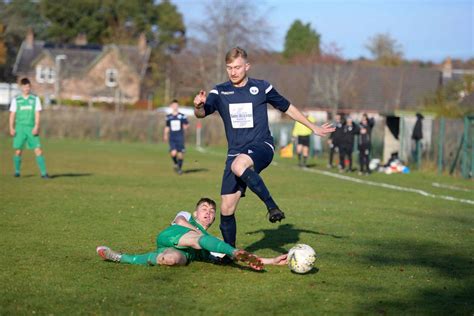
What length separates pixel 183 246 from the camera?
27.5 feet

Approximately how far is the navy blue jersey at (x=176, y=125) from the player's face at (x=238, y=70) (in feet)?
52.2

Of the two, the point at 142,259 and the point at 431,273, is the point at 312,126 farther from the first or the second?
the point at 142,259

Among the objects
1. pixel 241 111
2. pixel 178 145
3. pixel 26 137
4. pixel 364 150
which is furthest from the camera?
pixel 364 150

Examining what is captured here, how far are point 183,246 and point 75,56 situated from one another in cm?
7884

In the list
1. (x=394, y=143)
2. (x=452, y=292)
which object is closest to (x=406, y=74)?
(x=394, y=143)

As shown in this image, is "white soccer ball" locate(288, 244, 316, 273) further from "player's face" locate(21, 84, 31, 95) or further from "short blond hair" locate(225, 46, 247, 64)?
"player's face" locate(21, 84, 31, 95)

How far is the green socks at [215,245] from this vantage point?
781 centimetres

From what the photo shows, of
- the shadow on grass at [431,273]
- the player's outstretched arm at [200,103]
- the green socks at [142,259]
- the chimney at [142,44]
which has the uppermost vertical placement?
the chimney at [142,44]

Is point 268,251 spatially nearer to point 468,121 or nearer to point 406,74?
point 468,121

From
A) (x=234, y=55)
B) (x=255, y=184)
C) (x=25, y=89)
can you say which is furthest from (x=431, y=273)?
(x=25, y=89)

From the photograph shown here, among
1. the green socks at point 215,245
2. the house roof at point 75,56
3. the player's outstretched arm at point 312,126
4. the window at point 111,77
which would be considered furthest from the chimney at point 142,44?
the green socks at point 215,245

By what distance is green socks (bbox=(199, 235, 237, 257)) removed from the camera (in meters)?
7.81

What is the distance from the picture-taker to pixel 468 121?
26312 millimetres

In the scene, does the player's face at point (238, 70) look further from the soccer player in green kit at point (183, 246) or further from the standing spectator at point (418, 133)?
the standing spectator at point (418, 133)
